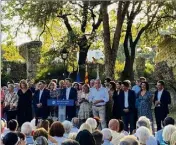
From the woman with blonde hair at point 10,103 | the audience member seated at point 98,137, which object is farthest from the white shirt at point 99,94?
the audience member seated at point 98,137

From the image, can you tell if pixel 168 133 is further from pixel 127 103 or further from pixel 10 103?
pixel 10 103

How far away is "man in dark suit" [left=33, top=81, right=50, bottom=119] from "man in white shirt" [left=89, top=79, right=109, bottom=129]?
3.88 ft

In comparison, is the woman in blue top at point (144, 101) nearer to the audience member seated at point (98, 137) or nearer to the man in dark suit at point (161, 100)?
the man in dark suit at point (161, 100)

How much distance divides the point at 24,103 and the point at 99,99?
6.22 feet

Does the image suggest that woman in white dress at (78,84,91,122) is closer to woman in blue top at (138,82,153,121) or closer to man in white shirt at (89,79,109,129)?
man in white shirt at (89,79,109,129)

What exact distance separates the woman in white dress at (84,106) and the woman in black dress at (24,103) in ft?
4.26

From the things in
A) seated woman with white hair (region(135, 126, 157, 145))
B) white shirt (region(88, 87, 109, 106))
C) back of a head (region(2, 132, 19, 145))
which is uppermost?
white shirt (region(88, 87, 109, 106))

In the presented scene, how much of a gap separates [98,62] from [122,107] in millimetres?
14676

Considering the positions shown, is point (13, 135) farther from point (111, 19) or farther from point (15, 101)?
point (111, 19)

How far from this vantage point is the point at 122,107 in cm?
1208

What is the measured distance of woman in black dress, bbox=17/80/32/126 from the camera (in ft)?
41.0

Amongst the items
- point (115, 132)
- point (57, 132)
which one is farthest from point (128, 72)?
point (57, 132)

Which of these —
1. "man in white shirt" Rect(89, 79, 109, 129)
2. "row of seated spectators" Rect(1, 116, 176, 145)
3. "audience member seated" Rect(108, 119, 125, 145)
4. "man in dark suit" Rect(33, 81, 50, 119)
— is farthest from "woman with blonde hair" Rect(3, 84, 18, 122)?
"audience member seated" Rect(108, 119, 125, 145)

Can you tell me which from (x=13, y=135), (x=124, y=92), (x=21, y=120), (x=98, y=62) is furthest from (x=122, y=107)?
(x=98, y=62)
